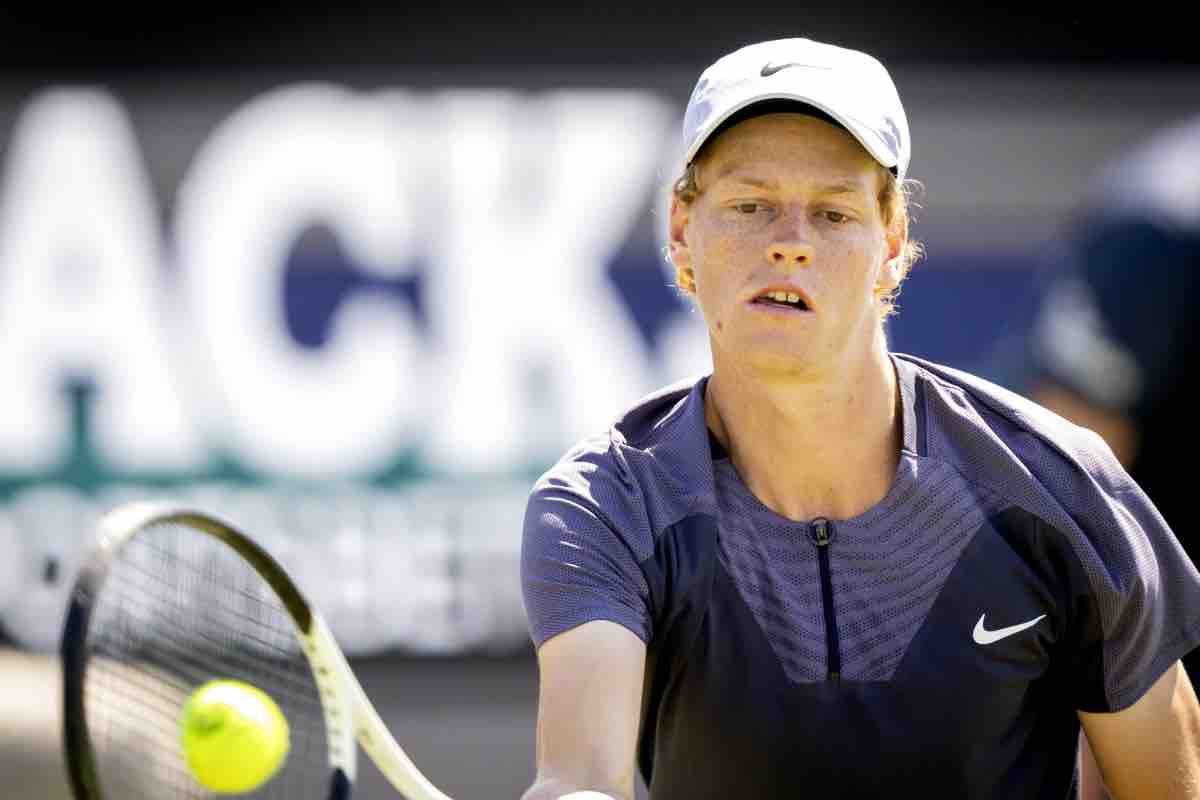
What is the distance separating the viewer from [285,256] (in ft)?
15.8

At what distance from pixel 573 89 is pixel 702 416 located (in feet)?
8.55

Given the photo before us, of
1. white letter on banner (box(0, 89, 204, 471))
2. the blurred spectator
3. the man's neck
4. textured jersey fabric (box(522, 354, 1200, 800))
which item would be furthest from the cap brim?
white letter on banner (box(0, 89, 204, 471))

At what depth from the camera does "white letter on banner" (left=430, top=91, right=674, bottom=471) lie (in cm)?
475

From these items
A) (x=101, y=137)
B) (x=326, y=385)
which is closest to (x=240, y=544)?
(x=326, y=385)

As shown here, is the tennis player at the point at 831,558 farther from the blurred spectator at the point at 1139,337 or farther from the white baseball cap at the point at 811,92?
the blurred spectator at the point at 1139,337

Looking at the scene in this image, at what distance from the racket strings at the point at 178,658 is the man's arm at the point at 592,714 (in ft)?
1.66

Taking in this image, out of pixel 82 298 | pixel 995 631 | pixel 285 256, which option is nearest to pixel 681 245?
pixel 995 631

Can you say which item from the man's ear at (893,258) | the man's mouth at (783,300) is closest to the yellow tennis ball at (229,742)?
the man's mouth at (783,300)

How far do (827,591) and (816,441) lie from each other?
0.62 feet

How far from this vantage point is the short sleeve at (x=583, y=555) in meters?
2.15

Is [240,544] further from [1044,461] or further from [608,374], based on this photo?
[608,374]

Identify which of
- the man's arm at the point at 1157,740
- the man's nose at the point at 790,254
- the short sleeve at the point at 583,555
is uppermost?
the man's nose at the point at 790,254

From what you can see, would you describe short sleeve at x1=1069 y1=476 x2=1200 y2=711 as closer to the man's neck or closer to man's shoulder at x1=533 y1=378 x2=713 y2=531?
the man's neck

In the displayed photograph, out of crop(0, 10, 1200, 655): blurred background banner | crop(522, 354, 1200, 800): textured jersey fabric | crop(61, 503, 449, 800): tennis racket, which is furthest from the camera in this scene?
crop(0, 10, 1200, 655): blurred background banner
